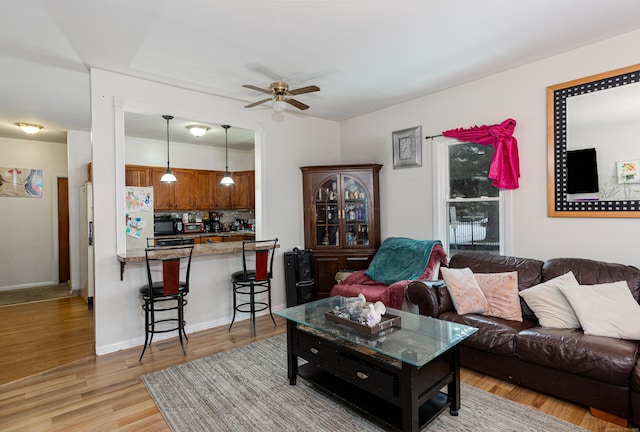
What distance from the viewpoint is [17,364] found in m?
3.20

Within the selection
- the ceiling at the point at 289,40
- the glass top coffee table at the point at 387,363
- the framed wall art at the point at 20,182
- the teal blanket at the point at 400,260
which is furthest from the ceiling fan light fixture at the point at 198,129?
the glass top coffee table at the point at 387,363

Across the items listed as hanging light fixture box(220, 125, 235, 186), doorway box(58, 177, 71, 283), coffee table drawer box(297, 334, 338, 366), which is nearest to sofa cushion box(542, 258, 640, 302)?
coffee table drawer box(297, 334, 338, 366)

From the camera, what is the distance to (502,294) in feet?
9.71

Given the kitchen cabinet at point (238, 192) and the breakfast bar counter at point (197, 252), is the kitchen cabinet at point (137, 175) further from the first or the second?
the breakfast bar counter at point (197, 252)

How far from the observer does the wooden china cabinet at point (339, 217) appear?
187 inches

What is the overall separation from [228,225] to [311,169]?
315 cm

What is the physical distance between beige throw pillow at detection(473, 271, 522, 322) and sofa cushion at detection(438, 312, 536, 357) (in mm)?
88

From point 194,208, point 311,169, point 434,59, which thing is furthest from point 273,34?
point 194,208

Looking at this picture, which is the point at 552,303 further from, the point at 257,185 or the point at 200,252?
the point at 257,185

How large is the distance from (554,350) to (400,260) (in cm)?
188

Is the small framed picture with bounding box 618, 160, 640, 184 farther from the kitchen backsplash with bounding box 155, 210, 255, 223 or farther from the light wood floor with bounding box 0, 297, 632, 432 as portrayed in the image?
the kitchen backsplash with bounding box 155, 210, 255, 223

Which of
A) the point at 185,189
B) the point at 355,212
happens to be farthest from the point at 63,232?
the point at 355,212

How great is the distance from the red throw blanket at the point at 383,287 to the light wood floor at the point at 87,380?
0.86 m

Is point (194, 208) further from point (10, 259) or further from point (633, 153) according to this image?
point (633, 153)
